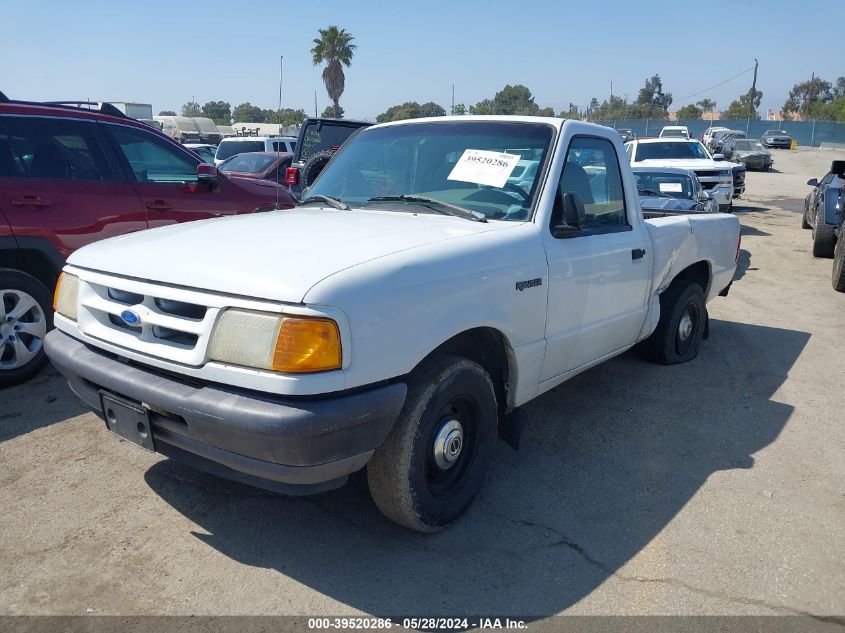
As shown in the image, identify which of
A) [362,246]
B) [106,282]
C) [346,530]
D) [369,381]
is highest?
[362,246]

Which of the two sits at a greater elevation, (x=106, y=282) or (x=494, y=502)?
(x=106, y=282)

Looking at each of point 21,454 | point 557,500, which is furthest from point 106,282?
point 557,500

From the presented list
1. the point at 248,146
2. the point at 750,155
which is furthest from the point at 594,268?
the point at 750,155

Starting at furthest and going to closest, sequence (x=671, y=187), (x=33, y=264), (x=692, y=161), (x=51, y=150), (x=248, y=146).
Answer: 1. (x=248, y=146)
2. (x=692, y=161)
3. (x=671, y=187)
4. (x=51, y=150)
5. (x=33, y=264)

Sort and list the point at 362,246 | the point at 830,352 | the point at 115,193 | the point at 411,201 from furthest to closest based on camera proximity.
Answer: the point at 830,352, the point at 115,193, the point at 411,201, the point at 362,246

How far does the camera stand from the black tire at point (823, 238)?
1081cm

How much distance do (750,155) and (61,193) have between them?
35044 mm

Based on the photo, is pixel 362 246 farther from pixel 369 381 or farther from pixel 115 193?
pixel 115 193

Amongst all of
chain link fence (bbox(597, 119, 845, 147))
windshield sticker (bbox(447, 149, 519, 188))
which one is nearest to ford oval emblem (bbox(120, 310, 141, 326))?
windshield sticker (bbox(447, 149, 519, 188))

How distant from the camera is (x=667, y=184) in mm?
10859

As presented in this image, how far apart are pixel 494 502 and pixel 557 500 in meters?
0.33

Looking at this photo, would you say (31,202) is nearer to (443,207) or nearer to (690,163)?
(443,207)

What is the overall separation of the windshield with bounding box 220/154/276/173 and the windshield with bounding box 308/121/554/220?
384 inches

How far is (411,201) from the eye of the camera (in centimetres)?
378
